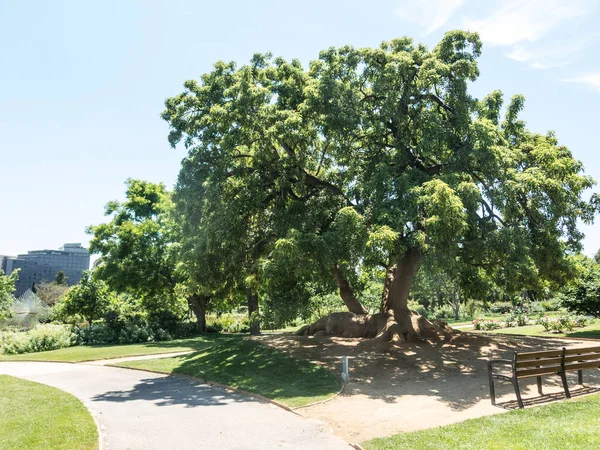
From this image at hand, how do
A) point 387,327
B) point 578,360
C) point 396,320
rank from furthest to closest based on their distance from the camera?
point 396,320 < point 387,327 < point 578,360

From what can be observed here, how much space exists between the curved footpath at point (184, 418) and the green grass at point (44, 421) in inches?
13.8

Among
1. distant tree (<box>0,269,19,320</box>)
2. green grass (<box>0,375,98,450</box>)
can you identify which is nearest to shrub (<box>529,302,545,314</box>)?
green grass (<box>0,375,98,450</box>)

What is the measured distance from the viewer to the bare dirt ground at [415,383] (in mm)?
8703

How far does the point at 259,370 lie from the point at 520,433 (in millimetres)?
9115

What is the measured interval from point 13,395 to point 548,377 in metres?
15.0

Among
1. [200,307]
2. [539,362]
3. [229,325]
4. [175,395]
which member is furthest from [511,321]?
[175,395]

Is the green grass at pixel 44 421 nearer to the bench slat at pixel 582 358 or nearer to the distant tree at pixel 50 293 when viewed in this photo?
the bench slat at pixel 582 358

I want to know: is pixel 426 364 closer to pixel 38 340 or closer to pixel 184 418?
pixel 184 418

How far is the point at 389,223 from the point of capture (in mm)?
13039

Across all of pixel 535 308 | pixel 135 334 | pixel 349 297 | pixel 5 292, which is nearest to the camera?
pixel 349 297

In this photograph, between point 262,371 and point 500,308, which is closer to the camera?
point 262,371

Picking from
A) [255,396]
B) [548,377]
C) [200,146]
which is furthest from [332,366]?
[200,146]

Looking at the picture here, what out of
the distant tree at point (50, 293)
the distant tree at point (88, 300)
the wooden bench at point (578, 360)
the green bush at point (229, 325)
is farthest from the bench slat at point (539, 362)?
the distant tree at point (50, 293)

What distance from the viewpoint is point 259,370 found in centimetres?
1423
